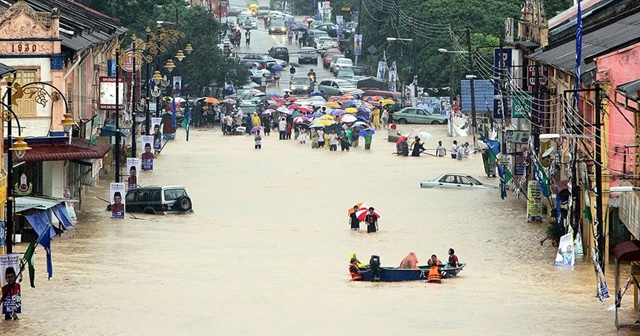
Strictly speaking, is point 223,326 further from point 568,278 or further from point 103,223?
point 103,223

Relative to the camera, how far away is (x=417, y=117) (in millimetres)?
108938

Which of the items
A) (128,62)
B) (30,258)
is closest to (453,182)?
(128,62)

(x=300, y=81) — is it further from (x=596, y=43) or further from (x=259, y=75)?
(x=596, y=43)

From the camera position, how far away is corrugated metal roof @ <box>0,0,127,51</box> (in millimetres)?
68131

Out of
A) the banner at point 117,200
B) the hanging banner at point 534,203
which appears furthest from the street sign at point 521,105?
the banner at point 117,200

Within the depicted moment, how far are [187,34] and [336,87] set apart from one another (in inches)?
519

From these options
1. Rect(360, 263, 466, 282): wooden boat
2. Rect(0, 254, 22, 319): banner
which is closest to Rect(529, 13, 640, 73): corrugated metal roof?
Rect(360, 263, 466, 282): wooden boat

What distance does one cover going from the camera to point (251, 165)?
85.4 m

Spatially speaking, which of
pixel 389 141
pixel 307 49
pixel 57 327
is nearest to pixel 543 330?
pixel 57 327

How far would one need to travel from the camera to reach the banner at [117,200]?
61.3 meters

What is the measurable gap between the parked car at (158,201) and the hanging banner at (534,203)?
1255cm

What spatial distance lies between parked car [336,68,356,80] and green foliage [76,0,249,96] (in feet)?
46.7

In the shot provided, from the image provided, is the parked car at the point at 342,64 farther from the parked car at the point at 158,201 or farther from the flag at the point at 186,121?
the parked car at the point at 158,201

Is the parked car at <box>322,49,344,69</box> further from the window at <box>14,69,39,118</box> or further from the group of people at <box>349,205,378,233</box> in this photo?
the group of people at <box>349,205,378,233</box>
